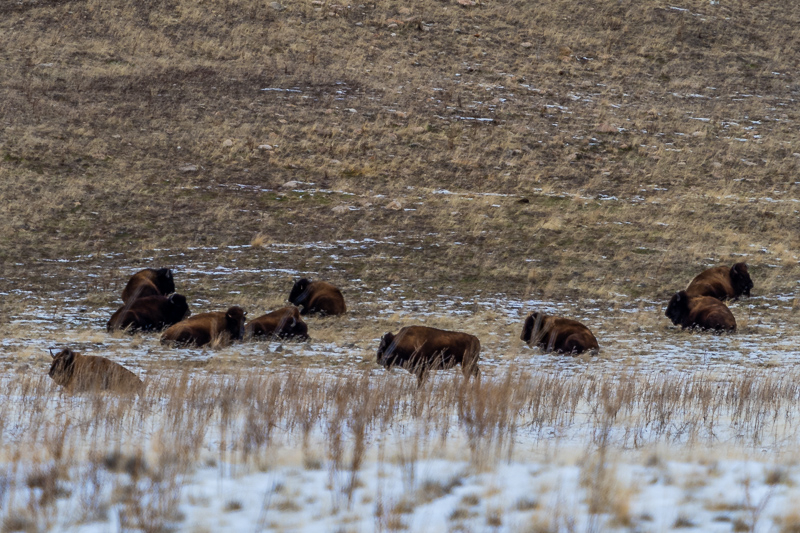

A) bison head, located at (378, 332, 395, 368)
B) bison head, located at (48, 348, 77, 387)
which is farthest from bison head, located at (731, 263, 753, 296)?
bison head, located at (48, 348, 77, 387)

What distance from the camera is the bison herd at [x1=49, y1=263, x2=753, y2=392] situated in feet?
28.6

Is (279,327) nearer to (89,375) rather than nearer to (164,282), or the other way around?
(164,282)

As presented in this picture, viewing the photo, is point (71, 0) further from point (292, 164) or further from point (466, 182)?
point (466, 182)

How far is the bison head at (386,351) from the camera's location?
32.3ft

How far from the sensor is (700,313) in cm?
1422

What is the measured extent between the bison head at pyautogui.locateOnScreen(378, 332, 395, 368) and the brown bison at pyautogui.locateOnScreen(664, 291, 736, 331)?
22.5ft

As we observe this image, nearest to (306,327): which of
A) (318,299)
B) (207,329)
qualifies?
(207,329)

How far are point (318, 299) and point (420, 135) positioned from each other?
51.7 feet

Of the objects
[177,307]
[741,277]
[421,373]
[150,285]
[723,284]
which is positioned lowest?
[177,307]

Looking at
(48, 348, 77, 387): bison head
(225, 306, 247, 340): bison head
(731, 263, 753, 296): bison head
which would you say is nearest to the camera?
(48, 348, 77, 387): bison head

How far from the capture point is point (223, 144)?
27.5 m

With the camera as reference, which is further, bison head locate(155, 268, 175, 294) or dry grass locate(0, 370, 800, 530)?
bison head locate(155, 268, 175, 294)

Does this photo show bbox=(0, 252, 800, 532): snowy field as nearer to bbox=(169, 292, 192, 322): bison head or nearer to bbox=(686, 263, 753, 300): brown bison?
bbox=(169, 292, 192, 322): bison head

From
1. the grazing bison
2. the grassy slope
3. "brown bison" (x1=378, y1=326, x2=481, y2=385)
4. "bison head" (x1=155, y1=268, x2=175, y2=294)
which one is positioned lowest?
the grazing bison
